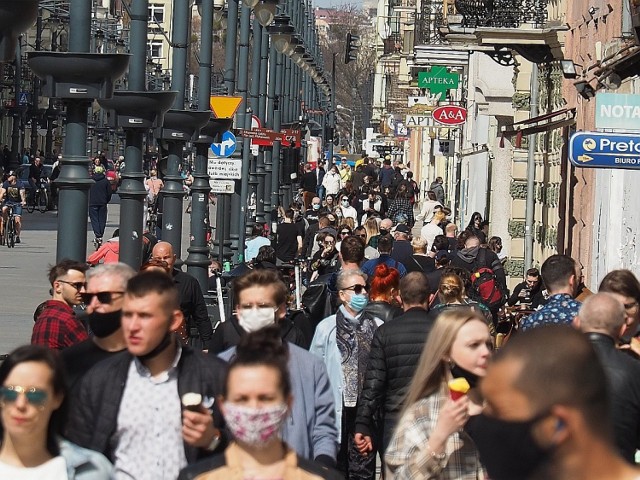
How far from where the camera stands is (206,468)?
5.04 metres

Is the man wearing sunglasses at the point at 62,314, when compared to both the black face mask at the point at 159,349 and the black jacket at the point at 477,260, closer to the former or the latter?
the black face mask at the point at 159,349

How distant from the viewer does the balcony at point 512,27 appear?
2822cm

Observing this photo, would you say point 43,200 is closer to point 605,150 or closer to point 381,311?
point 605,150

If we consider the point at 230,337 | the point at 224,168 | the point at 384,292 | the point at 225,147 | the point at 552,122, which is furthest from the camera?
the point at 552,122

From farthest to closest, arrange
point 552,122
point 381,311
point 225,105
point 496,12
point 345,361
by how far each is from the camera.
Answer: point 496,12 → point 552,122 → point 225,105 → point 381,311 → point 345,361

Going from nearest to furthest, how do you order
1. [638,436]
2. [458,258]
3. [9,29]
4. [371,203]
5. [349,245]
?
→ [638,436] → [9,29] → [349,245] → [458,258] → [371,203]

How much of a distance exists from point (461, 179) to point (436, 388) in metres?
43.5

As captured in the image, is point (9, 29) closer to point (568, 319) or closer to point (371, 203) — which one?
point (568, 319)

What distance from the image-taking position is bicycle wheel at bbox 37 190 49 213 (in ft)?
192

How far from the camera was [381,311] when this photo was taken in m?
11.2

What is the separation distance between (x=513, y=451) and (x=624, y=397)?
12.7 ft

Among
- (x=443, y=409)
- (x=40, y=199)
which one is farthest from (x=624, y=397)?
(x=40, y=199)

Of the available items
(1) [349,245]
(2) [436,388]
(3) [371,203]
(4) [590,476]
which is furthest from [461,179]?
(4) [590,476]

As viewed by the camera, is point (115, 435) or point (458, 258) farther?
point (458, 258)
